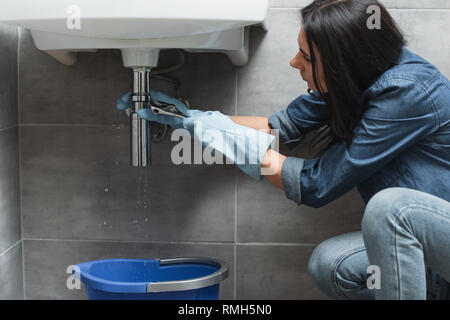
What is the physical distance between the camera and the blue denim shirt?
95 centimetres

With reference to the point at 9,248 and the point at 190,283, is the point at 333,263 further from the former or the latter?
the point at 9,248

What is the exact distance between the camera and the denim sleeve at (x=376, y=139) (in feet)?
3.11

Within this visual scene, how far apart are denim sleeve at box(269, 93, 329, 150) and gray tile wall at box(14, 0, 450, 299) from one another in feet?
0.26

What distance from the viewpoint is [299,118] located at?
125cm

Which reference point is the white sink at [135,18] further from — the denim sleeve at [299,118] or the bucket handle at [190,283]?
the bucket handle at [190,283]

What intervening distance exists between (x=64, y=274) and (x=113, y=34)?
0.70 meters

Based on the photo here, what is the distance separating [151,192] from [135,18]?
22.2 inches

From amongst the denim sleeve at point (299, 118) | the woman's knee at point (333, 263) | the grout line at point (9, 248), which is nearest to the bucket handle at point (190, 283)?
the woman's knee at point (333, 263)

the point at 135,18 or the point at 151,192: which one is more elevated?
the point at 135,18

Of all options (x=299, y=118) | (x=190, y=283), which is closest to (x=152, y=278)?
(x=190, y=283)

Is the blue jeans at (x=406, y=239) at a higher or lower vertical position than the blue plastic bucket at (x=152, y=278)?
higher

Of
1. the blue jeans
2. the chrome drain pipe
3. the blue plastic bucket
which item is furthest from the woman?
the blue plastic bucket

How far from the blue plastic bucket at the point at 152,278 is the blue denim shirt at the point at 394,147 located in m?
0.27
